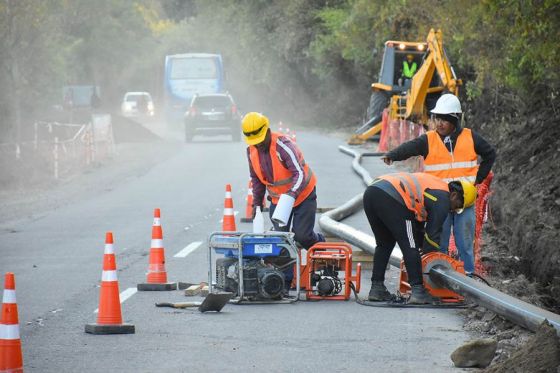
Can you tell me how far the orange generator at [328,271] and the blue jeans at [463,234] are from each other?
0.91 meters

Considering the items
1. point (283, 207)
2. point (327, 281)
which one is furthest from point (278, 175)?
point (327, 281)

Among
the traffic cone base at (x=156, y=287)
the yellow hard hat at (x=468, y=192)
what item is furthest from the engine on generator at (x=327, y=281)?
the traffic cone base at (x=156, y=287)

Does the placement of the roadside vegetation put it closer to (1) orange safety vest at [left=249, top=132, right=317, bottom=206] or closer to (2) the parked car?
(1) orange safety vest at [left=249, top=132, right=317, bottom=206]

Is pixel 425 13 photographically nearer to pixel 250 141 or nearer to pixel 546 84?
pixel 546 84

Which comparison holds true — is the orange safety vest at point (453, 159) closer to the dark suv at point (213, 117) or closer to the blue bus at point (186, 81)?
the dark suv at point (213, 117)

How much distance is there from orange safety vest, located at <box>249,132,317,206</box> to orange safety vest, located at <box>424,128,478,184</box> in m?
1.18

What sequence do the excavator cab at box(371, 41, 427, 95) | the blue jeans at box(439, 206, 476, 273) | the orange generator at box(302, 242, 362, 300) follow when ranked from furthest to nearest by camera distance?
the excavator cab at box(371, 41, 427, 95) → the blue jeans at box(439, 206, 476, 273) → the orange generator at box(302, 242, 362, 300)

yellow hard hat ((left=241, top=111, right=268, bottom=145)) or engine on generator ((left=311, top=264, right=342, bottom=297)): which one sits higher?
yellow hard hat ((left=241, top=111, right=268, bottom=145))

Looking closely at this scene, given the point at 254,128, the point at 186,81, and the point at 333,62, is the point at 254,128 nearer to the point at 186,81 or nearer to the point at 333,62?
the point at 333,62

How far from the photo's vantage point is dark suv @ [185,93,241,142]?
4469cm

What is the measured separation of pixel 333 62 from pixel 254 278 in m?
47.6

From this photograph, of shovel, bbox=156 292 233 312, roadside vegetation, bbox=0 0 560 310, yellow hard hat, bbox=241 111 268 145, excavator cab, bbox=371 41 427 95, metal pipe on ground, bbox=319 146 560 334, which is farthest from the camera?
excavator cab, bbox=371 41 427 95

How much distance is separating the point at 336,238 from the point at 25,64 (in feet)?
109

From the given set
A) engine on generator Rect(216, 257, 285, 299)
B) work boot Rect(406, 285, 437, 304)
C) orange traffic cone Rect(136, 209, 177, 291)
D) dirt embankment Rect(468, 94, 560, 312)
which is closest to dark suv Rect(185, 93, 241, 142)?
dirt embankment Rect(468, 94, 560, 312)
